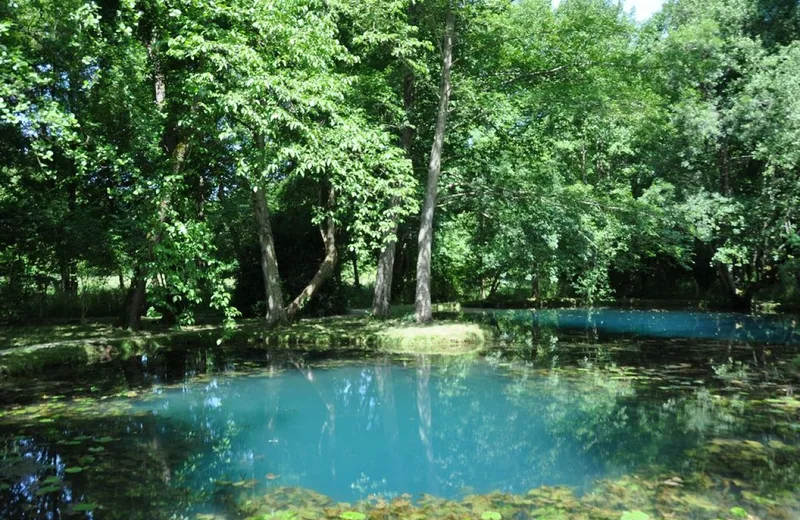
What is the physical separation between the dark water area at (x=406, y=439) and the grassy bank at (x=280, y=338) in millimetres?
902

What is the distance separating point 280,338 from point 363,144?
5579mm

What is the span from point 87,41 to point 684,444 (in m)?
11.7

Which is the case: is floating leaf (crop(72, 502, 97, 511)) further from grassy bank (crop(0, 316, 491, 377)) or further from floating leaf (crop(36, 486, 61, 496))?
grassy bank (crop(0, 316, 491, 377))

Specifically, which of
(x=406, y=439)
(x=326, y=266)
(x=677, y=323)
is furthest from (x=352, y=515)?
(x=677, y=323)

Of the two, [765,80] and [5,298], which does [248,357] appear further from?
[765,80]

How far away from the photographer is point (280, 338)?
14.6 meters

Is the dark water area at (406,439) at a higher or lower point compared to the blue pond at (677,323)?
lower

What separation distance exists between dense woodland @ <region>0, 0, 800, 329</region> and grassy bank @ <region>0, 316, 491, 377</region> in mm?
952

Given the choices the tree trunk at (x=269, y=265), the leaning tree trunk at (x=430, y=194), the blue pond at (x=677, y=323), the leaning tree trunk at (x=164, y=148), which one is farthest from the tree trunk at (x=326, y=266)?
the blue pond at (x=677, y=323)

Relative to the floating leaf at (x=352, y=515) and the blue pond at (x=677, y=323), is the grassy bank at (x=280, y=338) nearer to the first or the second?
the blue pond at (x=677, y=323)

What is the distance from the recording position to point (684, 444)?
249 inches

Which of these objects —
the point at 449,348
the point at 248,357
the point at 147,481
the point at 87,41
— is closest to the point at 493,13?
the point at 449,348

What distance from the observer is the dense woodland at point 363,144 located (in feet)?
34.8

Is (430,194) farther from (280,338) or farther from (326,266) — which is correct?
(280,338)
